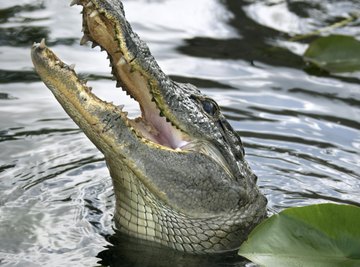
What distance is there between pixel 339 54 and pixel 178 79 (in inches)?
53.3

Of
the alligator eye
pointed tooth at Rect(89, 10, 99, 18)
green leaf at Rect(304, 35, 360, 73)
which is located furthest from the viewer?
green leaf at Rect(304, 35, 360, 73)

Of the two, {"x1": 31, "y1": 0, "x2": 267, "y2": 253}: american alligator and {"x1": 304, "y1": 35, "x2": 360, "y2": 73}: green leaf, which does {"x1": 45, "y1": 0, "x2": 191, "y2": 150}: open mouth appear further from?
{"x1": 304, "y1": 35, "x2": 360, "y2": 73}: green leaf

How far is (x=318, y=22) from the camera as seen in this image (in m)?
8.56

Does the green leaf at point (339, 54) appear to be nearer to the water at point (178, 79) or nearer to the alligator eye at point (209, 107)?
the water at point (178, 79)

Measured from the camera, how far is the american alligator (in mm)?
4207

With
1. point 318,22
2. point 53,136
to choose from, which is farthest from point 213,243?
point 318,22

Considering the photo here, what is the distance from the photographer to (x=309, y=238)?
4.26 metres

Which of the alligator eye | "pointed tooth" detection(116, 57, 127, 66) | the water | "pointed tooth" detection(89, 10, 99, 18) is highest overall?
"pointed tooth" detection(89, 10, 99, 18)

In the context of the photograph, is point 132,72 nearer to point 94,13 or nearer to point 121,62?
point 121,62

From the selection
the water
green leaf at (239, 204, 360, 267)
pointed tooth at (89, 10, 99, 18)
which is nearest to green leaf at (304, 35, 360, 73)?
the water

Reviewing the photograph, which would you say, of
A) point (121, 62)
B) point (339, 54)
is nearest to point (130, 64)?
point (121, 62)

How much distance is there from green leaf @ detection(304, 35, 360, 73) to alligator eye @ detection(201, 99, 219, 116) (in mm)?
2944

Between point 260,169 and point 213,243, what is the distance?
3.76 ft

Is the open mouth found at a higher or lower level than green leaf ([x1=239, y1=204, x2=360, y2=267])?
higher
